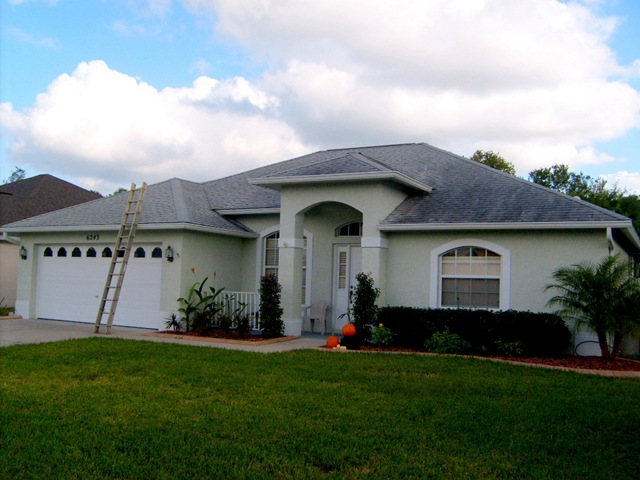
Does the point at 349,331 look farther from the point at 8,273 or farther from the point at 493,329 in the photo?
the point at 8,273

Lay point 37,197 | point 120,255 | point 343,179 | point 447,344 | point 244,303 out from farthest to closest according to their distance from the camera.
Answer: point 37,197, point 120,255, point 244,303, point 343,179, point 447,344

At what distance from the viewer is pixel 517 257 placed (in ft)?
45.4

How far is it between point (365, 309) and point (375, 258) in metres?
1.32

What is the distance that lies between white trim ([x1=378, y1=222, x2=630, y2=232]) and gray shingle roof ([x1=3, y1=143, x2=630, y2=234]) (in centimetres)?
5

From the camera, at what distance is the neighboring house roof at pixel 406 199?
13.7 meters

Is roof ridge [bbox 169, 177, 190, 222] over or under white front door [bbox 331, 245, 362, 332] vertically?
over

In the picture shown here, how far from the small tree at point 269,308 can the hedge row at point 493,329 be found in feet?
10.2

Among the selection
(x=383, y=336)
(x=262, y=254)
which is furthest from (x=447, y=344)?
(x=262, y=254)

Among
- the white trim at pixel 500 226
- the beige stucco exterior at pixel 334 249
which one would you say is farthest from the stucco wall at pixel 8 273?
the white trim at pixel 500 226

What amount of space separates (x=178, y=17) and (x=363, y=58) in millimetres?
5634

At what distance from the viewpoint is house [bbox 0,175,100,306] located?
82.1 feet

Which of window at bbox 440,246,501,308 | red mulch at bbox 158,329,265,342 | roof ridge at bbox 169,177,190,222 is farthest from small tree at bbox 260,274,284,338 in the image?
window at bbox 440,246,501,308

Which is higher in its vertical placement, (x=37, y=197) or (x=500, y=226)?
(x=37, y=197)

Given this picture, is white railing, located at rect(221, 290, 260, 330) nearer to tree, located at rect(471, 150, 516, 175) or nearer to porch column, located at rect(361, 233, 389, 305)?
porch column, located at rect(361, 233, 389, 305)
